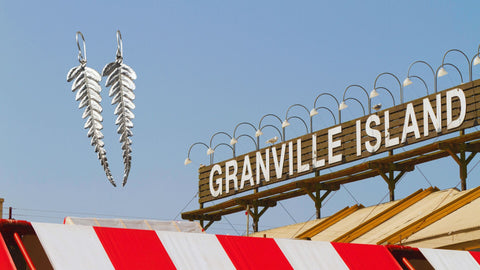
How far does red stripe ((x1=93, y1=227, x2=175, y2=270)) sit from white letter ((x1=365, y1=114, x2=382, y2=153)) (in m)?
23.4

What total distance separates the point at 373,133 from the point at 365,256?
22697 millimetres

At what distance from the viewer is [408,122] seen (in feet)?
85.6

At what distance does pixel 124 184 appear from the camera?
32.4 ft

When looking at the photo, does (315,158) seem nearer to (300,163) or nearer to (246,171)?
(300,163)

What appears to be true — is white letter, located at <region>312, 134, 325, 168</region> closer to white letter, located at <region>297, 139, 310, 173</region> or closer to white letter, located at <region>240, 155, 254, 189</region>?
white letter, located at <region>297, 139, 310, 173</region>

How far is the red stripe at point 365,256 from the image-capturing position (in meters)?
4.99

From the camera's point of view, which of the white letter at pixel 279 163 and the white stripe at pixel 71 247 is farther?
the white letter at pixel 279 163

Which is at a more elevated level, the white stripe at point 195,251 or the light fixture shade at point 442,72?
the light fixture shade at point 442,72

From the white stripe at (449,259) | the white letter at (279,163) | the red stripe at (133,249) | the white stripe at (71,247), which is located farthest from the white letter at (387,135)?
the white stripe at (71,247)

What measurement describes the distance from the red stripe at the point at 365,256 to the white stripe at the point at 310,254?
Answer: 0.21ft

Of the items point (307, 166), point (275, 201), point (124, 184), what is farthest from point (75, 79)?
point (275, 201)

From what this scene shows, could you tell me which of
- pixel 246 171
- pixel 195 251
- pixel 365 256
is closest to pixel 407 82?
pixel 246 171

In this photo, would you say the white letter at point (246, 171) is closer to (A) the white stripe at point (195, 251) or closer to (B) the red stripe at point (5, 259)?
(A) the white stripe at point (195, 251)

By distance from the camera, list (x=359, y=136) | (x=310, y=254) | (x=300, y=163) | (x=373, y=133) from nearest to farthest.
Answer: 1. (x=310, y=254)
2. (x=373, y=133)
3. (x=359, y=136)
4. (x=300, y=163)
